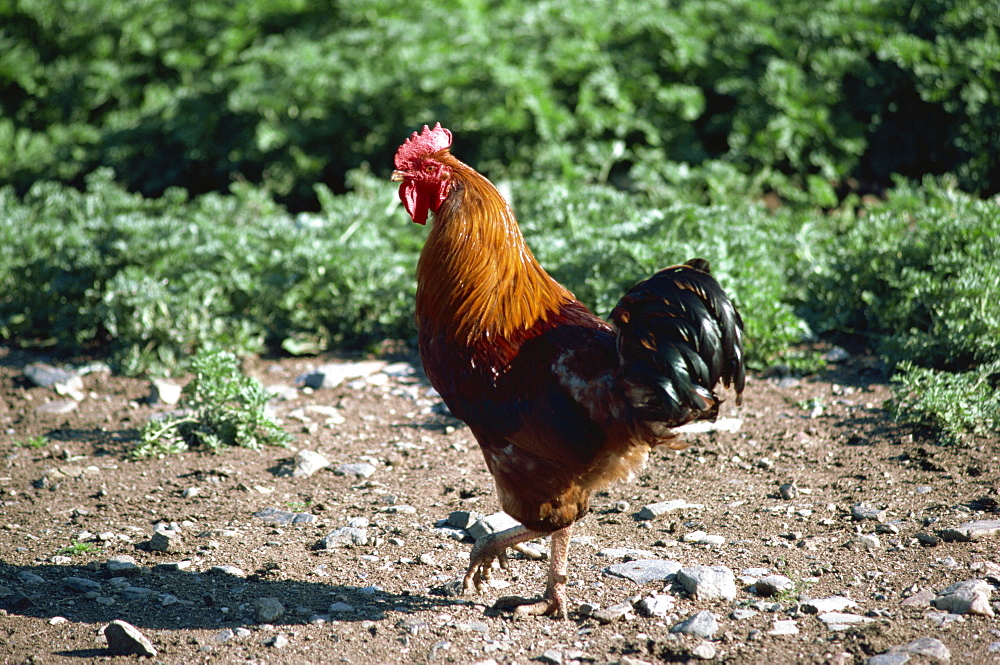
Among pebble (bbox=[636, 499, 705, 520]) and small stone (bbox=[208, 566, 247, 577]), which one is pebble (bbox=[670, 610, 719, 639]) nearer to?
pebble (bbox=[636, 499, 705, 520])

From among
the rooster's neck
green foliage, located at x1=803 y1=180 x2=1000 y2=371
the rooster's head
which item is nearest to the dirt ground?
green foliage, located at x1=803 y1=180 x2=1000 y2=371

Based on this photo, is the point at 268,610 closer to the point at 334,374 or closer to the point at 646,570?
the point at 646,570

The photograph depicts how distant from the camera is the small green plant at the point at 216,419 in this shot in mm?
5449

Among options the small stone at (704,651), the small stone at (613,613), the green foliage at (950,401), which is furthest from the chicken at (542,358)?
the green foliage at (950,401)

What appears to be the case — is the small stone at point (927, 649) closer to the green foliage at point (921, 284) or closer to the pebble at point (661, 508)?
A: the pebble at point (661, 508)

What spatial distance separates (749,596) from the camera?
3.91 m

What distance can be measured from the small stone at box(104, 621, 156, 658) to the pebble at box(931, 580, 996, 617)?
10.5ft

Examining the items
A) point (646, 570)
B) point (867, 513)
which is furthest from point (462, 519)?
point (867, 513)

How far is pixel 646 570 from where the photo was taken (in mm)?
4129

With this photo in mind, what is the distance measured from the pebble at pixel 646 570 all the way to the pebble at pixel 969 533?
130 cm

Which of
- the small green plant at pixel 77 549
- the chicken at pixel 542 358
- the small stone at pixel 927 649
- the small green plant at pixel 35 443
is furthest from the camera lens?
the small green plant at pixel 35 443

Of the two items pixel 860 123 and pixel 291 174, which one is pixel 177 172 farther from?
pixel 860 123

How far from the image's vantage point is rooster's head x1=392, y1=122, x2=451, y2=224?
4145mm

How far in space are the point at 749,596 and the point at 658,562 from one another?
1.51 feet
